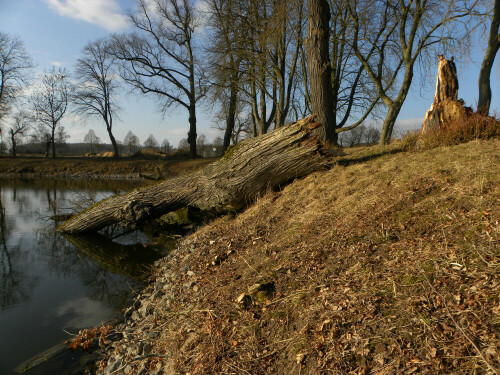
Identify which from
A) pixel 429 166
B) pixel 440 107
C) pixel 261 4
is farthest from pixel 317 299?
pixel 261 4

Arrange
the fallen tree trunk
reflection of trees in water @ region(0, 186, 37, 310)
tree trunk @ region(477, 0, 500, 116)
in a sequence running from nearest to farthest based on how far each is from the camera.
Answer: reflection of trees in water @ region(0, 186, 37, 310)
the fallen tree trunk
tree trunk @ region(477, 0, 500, 116)

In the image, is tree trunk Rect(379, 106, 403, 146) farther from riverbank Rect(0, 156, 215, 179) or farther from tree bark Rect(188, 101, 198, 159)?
tree bark Rect(188, 101, 198, 159)

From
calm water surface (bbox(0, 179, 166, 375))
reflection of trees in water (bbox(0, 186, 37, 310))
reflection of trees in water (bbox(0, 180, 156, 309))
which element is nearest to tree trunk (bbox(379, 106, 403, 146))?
calm water surface (bbox(0, 179, 166, 375))

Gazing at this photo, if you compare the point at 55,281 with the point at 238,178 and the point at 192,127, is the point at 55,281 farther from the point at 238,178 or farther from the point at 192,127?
the point at 192,127

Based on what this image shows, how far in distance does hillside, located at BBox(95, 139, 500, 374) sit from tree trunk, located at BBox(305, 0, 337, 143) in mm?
2968

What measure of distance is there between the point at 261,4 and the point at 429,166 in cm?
1246

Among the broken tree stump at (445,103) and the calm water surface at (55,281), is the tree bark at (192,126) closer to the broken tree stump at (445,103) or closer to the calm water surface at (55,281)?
the calm water surface at (55,281)

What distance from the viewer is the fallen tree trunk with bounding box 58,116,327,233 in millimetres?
6523

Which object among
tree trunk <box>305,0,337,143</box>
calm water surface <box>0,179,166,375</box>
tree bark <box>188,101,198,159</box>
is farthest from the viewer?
tree bark <box>188,101,198,159</box>

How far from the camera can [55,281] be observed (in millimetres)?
6727

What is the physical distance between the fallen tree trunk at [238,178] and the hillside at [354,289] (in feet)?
4.67

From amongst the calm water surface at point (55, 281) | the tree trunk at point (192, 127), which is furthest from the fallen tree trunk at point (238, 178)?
the tree trunk at point (192, 127)

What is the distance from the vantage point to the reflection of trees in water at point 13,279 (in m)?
5.90

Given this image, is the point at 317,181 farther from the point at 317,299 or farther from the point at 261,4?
the point at 261,4
